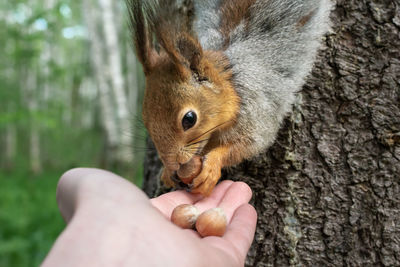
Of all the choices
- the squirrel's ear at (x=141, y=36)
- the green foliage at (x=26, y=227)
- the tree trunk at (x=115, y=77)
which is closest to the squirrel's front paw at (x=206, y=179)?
the squirrel's ear at (x=141, y=36)

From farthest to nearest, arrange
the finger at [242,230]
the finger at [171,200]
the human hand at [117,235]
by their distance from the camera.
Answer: the finger at [171,200], the finger at [242,230], the human hand at [117,235]

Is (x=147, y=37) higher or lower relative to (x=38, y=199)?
higher

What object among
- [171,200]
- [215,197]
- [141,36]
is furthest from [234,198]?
[141,36]

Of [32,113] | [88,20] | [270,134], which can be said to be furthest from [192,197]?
[88,20]

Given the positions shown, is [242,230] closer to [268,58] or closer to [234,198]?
[234,198]

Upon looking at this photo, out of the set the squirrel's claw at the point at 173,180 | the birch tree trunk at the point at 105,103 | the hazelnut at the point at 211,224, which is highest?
the hazelnut at the point at 211,224

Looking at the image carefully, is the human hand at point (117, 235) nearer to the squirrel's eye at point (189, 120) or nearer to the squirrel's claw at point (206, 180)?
the squirrel's claw at point (206, 180)

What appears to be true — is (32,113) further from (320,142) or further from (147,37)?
(320,142)

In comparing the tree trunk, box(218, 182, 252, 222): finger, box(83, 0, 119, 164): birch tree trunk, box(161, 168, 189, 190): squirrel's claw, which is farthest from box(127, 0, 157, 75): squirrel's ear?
box(83, 0, 119, 164): birch tree trunk
